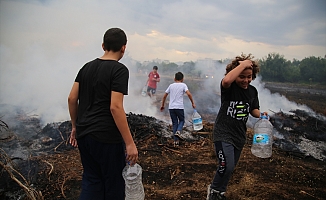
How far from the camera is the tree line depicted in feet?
47.3

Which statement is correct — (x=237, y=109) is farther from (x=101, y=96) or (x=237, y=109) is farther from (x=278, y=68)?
(x=278, y=68)

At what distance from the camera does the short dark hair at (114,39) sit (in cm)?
205

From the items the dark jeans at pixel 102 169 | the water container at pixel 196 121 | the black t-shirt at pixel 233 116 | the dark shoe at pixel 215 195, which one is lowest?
the dark shoe at pixel 215 195

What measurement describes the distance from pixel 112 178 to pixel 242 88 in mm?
1696

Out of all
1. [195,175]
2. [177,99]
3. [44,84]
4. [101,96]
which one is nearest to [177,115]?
[177,99]

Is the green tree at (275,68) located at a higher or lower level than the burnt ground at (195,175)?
higher

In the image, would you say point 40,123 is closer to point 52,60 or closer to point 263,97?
point 52,60

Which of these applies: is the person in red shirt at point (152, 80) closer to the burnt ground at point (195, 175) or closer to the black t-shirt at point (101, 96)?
the burnt ground at point (195, 175)

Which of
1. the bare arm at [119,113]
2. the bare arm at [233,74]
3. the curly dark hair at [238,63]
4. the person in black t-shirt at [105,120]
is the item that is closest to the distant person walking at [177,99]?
the curly dark hair at [238,63]

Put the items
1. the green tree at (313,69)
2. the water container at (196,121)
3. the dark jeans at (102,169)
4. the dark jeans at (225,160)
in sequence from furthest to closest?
the green tree at (313,69) < the water container at (196,121) < the dark jeans at (225,160) < the dark jeans at (102,169)

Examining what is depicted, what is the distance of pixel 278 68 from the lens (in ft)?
55.9

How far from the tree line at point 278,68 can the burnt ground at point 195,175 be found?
28.6 ft

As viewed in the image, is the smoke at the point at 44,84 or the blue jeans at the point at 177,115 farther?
the smoke at the point at 44,84

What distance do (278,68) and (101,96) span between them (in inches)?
687
